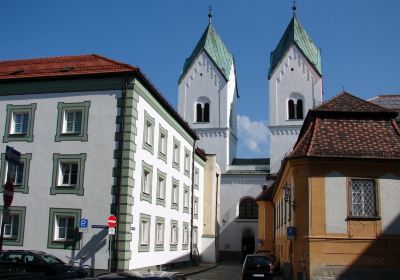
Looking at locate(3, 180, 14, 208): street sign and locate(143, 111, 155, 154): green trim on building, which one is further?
locate(143, 111, 155, 154): green trim on building

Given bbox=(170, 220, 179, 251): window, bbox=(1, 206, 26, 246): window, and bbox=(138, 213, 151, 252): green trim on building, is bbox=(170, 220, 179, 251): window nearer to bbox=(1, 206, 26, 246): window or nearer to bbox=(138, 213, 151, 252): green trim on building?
bbox=(138, 213, 151, 252): green trim on building

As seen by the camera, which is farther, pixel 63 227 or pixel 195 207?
pixel 195 207

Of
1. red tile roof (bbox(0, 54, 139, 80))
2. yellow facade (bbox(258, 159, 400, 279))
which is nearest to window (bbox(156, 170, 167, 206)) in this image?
red tile roof (bbox(0, 54, 139, 80))

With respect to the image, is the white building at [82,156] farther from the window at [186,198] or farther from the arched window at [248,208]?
the arched window at [248,208]

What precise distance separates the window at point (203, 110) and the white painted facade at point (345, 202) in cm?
4312

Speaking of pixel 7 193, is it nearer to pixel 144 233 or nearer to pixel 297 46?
pixel 144 233

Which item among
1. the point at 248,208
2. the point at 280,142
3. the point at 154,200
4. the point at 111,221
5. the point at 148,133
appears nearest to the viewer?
the point at 111,221

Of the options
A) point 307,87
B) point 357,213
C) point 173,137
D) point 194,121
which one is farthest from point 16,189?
point 307,87

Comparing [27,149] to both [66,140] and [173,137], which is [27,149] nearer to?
[66,140]

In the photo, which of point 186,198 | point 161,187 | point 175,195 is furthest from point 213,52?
point 161,187

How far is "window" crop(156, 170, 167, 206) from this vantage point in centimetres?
3164

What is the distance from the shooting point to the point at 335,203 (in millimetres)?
21250

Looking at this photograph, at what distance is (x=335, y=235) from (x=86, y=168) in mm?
12631

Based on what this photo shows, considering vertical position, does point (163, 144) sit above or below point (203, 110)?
below
